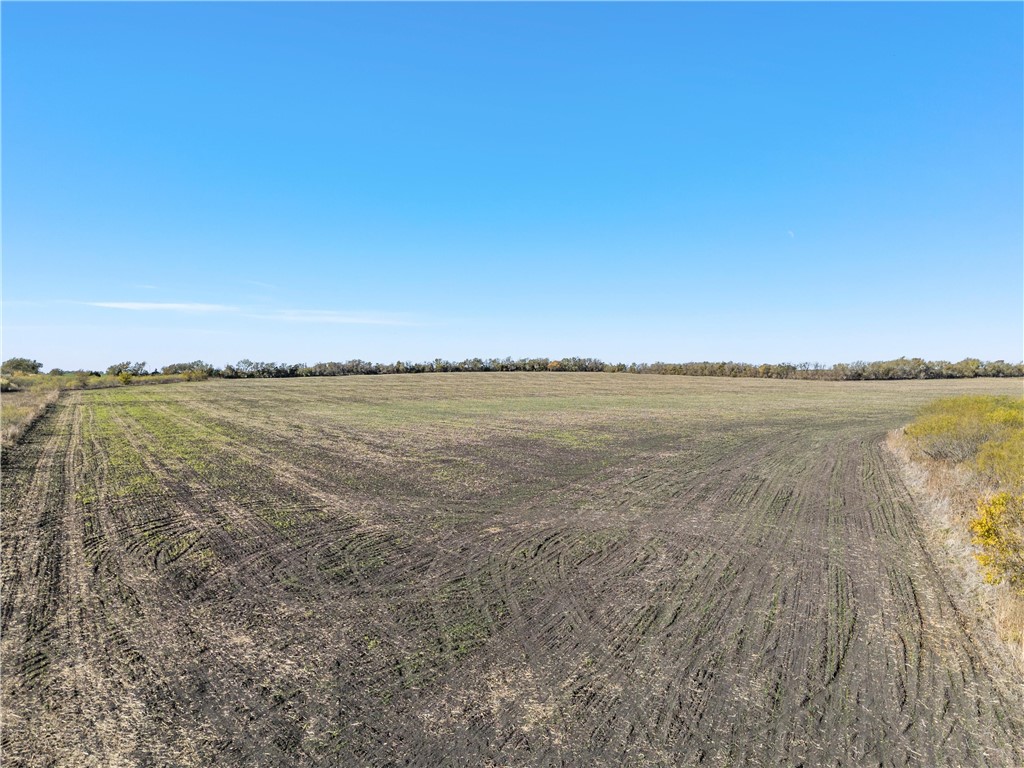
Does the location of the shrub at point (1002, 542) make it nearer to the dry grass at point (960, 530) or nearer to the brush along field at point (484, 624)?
the dry grass at point (960, 530)

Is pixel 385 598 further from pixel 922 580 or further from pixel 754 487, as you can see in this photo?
pixel 754 487

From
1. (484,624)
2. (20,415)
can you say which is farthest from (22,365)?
(484,624)

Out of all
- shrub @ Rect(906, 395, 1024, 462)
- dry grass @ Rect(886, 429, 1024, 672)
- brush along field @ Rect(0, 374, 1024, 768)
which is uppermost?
shrub @ Rect(906, 395, 1024, 462)

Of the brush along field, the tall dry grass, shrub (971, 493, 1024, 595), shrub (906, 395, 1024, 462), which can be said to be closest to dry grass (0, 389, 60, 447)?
the brush along field

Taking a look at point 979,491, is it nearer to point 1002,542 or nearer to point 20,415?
point 1002,542

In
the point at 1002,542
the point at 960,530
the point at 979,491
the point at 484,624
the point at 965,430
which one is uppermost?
the point at 965,430

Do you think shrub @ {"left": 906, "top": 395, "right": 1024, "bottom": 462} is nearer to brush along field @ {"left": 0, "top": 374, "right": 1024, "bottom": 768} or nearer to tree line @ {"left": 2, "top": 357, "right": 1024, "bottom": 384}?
brush along field @ {"left": 0, "top": 374, "right": 1024, "bottom": 768}
